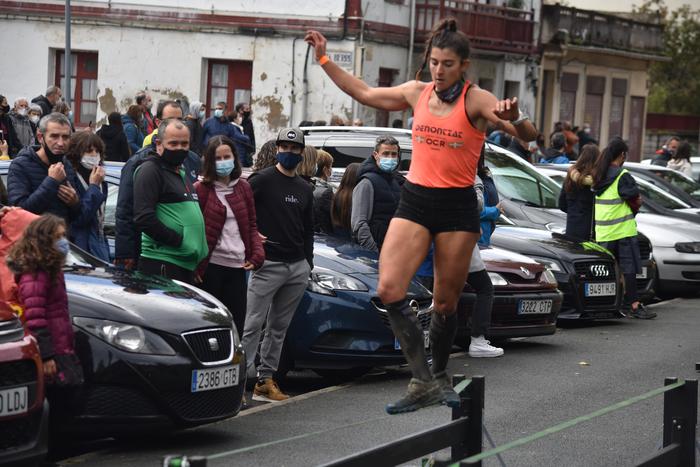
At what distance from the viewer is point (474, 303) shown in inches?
503

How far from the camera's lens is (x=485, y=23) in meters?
38.8

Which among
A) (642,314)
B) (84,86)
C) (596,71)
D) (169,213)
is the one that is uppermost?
(596,71)

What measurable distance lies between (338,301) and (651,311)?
23.5 feet

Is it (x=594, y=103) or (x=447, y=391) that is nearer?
(x=447, y=391)

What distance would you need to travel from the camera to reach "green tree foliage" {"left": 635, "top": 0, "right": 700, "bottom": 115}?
2776 inches

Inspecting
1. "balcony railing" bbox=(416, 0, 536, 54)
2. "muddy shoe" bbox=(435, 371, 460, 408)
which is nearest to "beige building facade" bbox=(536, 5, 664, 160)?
"balcony railing" bbox=(416, 0, 536, 54)

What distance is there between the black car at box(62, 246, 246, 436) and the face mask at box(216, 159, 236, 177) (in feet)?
5.25

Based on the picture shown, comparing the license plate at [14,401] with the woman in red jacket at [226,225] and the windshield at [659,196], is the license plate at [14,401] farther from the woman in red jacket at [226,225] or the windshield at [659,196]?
the windshield at [659,196]

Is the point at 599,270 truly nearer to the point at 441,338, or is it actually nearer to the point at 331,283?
the point at 331,283

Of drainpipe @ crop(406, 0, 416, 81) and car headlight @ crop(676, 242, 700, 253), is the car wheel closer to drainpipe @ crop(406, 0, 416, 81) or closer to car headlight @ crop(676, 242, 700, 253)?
car headlight @ crop(676, 242, 700, 253)

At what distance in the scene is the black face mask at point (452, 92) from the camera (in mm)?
6836

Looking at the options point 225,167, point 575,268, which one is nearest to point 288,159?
point 225,167

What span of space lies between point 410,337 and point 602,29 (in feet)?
142

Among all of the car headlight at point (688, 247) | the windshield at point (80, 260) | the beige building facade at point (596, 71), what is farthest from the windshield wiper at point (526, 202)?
the beige building facade at point (596, 71)
